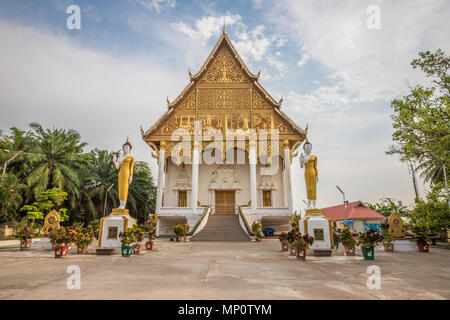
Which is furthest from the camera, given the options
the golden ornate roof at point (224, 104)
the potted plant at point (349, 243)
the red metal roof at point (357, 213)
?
the red metal roof at point (357, 213)

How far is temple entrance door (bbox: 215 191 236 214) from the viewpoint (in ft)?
62.3

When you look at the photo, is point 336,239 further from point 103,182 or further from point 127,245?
point 103,182

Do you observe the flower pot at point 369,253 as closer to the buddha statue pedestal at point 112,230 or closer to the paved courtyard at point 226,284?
the paved courtyard at point 226,284

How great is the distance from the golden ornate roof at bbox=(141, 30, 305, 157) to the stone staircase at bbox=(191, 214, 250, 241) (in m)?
5.89

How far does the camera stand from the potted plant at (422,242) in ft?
29.2

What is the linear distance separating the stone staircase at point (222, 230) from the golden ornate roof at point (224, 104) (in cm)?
589

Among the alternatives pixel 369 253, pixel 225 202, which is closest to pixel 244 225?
pixel 225 202

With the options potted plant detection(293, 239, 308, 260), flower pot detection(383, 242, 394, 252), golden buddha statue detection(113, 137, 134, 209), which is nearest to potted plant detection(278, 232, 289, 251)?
potted plant detection(293, 239, 308, 260)

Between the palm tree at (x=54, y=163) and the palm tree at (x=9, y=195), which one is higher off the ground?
the palm tree at (x=54, y=163)

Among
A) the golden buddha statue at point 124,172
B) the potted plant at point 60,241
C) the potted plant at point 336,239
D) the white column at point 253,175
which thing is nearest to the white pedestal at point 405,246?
the potted plant at point 336,239

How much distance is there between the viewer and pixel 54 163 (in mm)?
21844

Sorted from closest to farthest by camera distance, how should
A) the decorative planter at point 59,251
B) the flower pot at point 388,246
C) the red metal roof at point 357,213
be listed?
1. the decorative planter at point 59,251
2. the flower pot at point 388,246
3. the red metal roof at point 357,213
